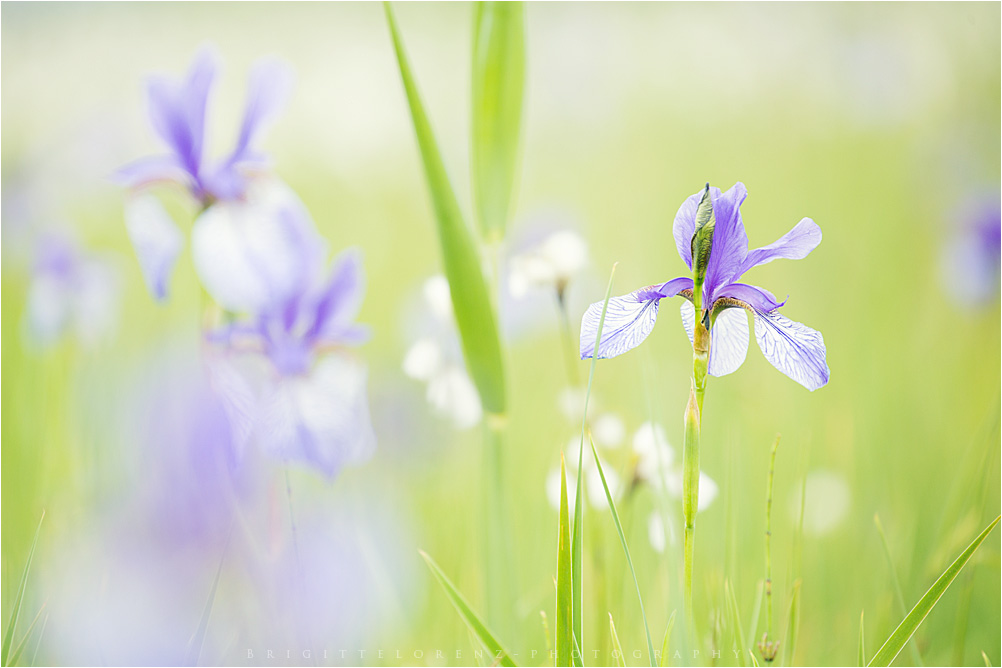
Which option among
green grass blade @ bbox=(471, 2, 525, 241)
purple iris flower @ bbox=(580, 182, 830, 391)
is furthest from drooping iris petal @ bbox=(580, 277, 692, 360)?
green grass blade @ bbox=(471, 2, 525, 241)

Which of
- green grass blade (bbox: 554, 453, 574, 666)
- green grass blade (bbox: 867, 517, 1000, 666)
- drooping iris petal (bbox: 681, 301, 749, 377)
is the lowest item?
green grass blade (bbox: 867, 517, 1000, 666)

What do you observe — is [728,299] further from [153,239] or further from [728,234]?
[153,239]

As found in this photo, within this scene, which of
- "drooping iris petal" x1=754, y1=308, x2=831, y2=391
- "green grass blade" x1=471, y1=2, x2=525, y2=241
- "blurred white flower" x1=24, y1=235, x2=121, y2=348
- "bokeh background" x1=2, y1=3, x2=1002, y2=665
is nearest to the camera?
"drooping iris petal" x1=754, y1=308, x2=831, y2=391

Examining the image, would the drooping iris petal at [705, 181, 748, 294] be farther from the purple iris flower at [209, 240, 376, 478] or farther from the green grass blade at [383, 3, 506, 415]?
the purple iris flower at [209, 240, 376, 478]

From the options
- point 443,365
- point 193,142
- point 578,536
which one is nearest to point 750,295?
point 578,536

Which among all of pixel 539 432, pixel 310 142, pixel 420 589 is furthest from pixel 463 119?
pixel 420 589
